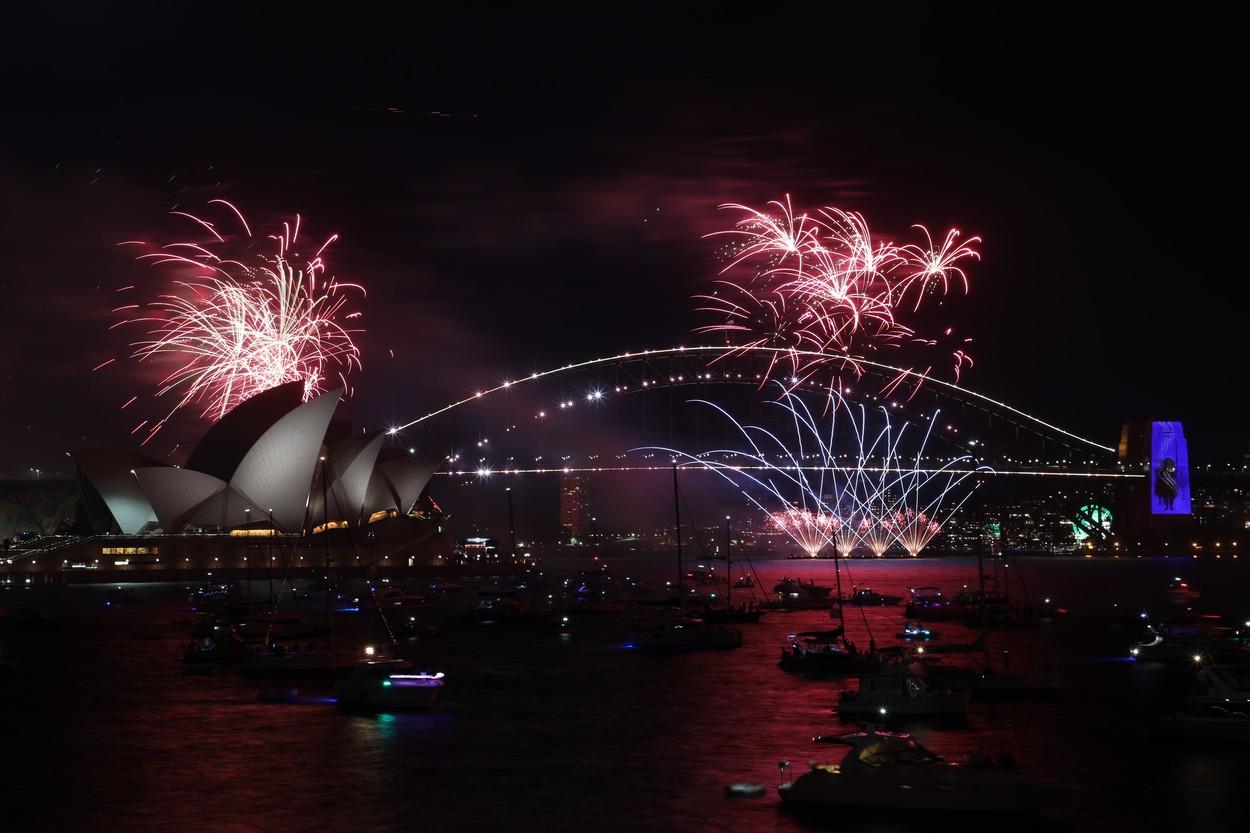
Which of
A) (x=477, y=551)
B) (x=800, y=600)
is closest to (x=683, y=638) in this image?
(x=800, y=600)

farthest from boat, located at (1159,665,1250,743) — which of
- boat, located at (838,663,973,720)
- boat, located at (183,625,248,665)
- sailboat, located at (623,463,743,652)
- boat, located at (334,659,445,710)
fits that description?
boat, located at (183,625,248,665)

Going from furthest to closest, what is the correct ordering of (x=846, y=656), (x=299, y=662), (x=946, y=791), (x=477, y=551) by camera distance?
(x=477, y=551) < (x=846, y=656) < (x=299, y=662) < (x=946, y=791)

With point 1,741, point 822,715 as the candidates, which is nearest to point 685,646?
point 822,715

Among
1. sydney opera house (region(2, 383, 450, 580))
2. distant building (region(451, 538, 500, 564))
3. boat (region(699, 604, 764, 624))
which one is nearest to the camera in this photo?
boat (region(699, 604, 764, 624))

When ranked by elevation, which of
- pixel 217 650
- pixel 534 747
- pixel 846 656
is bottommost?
pixel 534 747

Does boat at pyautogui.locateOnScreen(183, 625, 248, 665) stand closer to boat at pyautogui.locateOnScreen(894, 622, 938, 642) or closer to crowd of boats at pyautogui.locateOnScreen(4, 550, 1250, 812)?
crowd of boats at pyautogui.locateOnScreen(4, 550, 1250, 812)

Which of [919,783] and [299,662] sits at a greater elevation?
[299,662]

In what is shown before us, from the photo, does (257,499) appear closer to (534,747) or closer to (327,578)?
(327,578)
